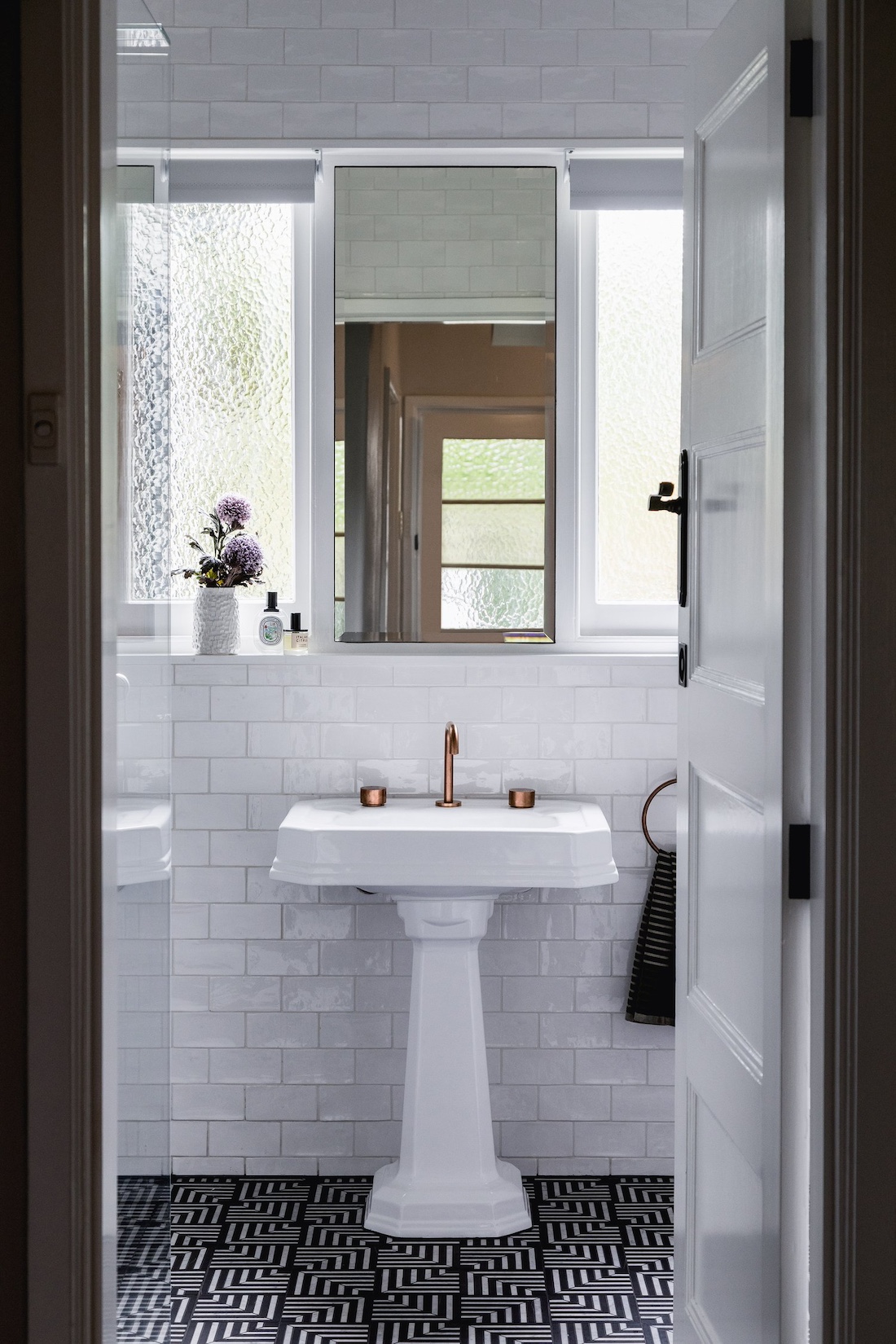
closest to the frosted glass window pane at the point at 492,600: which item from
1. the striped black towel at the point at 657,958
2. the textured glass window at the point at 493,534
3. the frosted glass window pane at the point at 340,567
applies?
the textured glass window at the point at 493,534

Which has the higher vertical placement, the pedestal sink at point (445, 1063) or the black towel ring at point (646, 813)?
the black towel ring at point (646, 813)

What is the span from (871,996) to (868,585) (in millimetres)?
450

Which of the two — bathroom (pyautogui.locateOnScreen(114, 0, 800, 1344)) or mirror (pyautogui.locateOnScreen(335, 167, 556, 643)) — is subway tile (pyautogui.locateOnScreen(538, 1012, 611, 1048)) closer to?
bathroom (pyautogui.locateOnScreen(114, 0, 800, 1344))

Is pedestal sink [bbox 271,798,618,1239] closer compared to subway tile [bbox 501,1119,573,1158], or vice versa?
pedestal sink [bbox 271,798,618,1239]

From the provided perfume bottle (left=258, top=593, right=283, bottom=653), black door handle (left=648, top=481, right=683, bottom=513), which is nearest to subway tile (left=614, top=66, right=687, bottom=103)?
black door handle (left=648, top=481, right=683, bottom=513)

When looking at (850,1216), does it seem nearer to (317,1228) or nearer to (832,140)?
(832,140)

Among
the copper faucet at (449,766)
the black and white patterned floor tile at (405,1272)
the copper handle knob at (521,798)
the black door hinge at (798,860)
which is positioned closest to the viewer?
the black door hinge at (798,860)

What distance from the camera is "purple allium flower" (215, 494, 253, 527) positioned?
3041 millimetres

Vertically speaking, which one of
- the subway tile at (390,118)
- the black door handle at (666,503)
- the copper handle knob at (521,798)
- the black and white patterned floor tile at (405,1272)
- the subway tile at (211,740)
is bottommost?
the black and white patterned floor tile at (405,1272)

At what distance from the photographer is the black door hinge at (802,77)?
4.75 ft

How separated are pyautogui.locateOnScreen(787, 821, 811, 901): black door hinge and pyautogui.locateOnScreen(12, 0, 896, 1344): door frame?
92mm

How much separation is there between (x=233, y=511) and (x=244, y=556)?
120 mm

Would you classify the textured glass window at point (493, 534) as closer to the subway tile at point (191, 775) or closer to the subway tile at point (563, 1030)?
the subway tile at point (191, 775)

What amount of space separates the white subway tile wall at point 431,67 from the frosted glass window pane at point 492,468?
0.76 m
